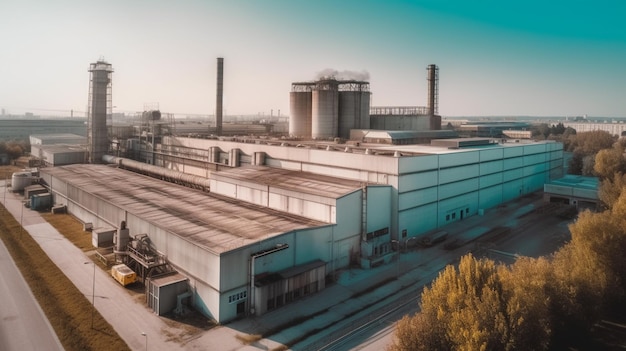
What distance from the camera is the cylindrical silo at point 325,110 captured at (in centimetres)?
6500

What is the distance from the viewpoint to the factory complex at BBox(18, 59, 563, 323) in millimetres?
25453

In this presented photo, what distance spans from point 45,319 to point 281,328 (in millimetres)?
13104

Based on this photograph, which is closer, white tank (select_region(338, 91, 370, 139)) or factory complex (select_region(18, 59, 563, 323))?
factory complex (select_region(18, 59, 563, 323))

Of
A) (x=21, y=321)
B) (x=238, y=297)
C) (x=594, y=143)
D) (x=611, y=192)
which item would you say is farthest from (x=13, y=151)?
(x=594, y=143)

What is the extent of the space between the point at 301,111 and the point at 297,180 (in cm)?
3156

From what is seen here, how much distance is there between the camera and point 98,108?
225 feet

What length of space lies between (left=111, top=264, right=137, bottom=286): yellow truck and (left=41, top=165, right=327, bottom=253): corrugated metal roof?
142 inches

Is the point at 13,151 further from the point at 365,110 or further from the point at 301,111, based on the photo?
the point at 365,110

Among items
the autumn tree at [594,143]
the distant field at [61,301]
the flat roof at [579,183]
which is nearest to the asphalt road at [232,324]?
the distant field at [61,301]

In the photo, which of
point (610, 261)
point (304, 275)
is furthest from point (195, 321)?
point (610, 261)

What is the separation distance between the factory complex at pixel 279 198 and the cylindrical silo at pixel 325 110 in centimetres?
16

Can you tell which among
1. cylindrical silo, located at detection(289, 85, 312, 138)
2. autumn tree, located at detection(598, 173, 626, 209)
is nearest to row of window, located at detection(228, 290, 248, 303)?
autumn tree, located at detection(598, 173, 626, 209)

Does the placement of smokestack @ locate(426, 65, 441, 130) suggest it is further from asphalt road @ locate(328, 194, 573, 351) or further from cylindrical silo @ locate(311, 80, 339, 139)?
asphalt road @ locate(328, 194, 573, 351)

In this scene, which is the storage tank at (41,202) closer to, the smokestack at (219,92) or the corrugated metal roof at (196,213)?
the corrugated metal roof at (196,213)
